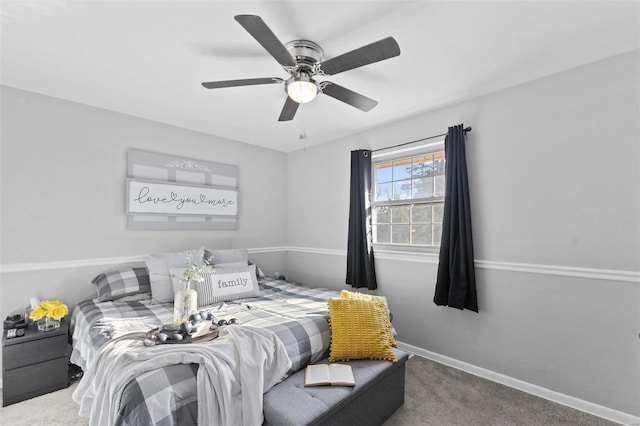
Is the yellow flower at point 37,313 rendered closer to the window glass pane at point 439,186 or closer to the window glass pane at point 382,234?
the window glass pane at point 382,234

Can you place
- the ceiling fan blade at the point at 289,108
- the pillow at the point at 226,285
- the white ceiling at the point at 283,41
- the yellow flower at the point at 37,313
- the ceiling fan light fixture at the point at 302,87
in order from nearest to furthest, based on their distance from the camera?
the white ceiling at the point at 283,41, the ceiling fan light fixture at the point at 302,87, the ceiling fan blade at the point at 289,108, the yellow flower at the point at 37,313, the pillow at the point at 226,285

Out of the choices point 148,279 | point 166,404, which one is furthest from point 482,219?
point 148,279

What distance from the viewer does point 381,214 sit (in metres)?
3.50

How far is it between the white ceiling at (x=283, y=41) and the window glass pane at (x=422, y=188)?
2.47 ft

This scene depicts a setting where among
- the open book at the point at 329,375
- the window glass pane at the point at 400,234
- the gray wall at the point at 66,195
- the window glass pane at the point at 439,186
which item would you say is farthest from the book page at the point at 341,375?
the gray wall at the point at 66,195

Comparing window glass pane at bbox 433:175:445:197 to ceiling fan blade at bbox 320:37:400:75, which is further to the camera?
window glass pane at bbox 433:175:445:197

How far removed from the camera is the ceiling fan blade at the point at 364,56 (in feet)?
4.91

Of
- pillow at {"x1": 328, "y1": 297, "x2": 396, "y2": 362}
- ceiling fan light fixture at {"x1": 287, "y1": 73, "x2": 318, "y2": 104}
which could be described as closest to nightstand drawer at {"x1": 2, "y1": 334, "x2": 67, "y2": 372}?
pillow at {"x1": 328, "y1": 297, "x2": 396, "y2": 362}

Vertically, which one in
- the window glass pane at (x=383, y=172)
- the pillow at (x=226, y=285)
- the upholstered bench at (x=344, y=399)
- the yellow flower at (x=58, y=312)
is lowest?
the upholstered bench at (x=344, y=399)

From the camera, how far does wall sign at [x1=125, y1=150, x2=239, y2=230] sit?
3152 mm

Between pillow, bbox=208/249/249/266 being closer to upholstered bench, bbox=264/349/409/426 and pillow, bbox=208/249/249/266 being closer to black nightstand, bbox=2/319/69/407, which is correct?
black nightstand, bbox=2/319/69/407

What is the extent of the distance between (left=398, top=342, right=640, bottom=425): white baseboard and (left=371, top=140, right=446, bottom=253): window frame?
104 centimetres

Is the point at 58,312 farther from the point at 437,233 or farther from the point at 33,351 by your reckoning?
the point at 437,233

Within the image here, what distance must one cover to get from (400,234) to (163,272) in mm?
2485
